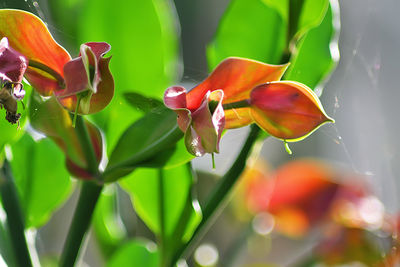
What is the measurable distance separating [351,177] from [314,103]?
54 centimetres

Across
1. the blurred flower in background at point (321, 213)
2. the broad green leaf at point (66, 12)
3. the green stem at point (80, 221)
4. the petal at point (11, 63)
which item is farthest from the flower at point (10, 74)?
the blurred flower in background at point (321, 213)

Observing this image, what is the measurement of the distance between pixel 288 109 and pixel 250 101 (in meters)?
0.02

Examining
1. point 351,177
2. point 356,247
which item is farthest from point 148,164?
point 351,177

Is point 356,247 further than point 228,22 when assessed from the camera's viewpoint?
Yes

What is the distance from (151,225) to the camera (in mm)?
438

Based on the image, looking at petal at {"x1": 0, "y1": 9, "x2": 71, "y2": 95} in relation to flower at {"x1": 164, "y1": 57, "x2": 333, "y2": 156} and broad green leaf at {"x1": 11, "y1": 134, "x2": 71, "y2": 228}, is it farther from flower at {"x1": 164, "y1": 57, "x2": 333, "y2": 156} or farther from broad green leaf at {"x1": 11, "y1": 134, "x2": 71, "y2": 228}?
broad green leaf at {"x1": 11, "y1": 134, "x2": 71, "y2": 228}

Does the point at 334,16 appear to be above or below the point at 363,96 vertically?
above

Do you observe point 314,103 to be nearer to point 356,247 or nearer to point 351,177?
point 356,247

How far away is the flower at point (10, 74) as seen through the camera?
25cm

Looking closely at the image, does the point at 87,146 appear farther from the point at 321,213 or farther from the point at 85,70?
the point at 321,213

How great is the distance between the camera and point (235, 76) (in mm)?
271

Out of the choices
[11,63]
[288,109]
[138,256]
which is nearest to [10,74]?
[11,63]

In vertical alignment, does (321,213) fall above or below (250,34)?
below

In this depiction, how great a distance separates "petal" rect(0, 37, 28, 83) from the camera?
0.81ft
